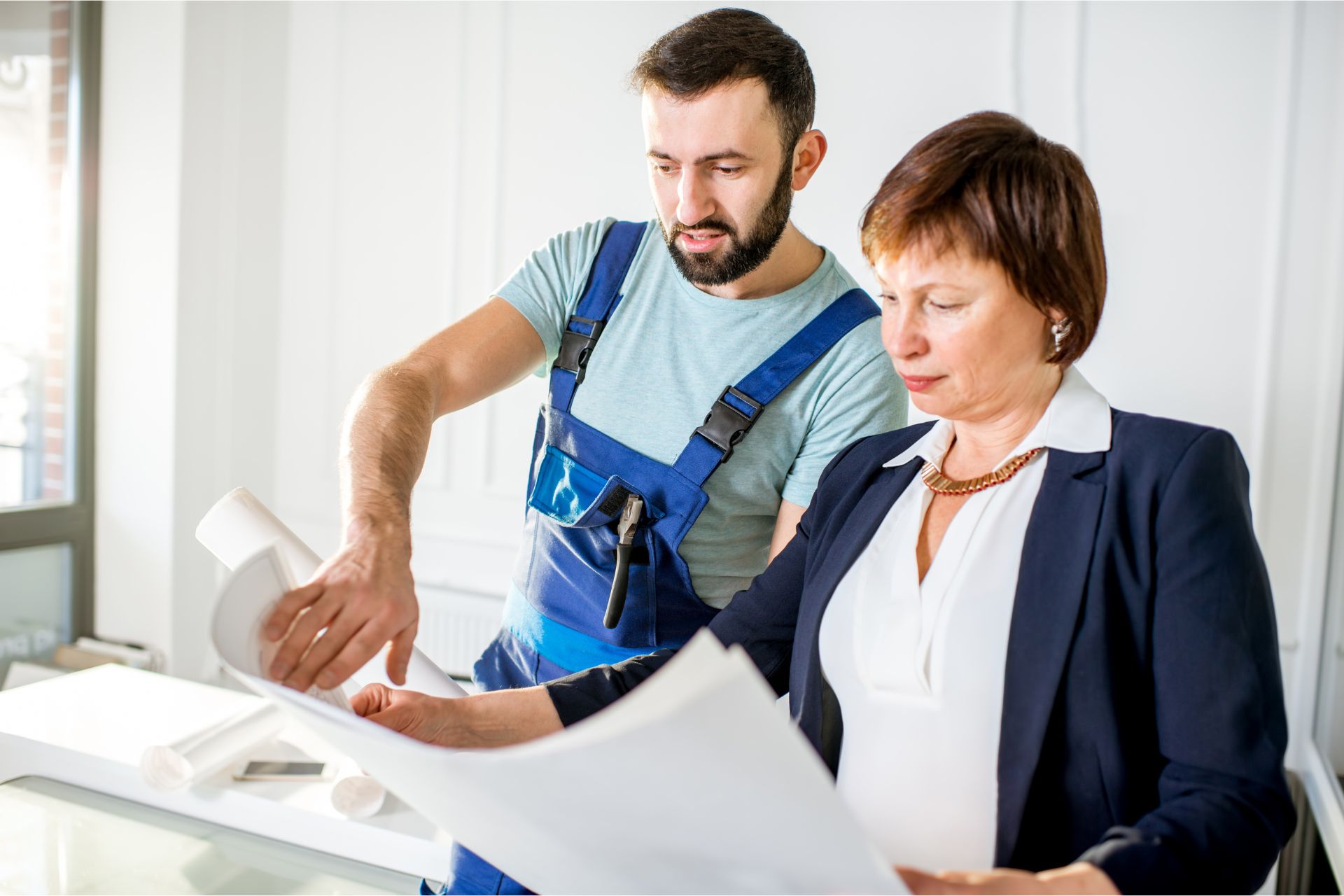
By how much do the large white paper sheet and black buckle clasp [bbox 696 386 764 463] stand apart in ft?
2.38

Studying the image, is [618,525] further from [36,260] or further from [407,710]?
[36,260]

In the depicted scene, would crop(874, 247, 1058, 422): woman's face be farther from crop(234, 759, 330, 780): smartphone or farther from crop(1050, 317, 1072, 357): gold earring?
crop(234, 759, 330, 780): smartphone

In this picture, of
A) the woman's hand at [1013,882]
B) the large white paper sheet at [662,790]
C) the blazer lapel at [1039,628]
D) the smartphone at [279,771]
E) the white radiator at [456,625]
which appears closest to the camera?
the large white paper sheet at [662,790]

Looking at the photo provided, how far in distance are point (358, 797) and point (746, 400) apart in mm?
742

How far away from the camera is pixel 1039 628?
31.2 inches

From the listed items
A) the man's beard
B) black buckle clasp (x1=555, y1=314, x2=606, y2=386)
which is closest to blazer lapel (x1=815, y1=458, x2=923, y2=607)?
the man's beard

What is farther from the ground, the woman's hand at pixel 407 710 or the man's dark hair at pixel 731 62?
the man's dark hair at pixel 731 62

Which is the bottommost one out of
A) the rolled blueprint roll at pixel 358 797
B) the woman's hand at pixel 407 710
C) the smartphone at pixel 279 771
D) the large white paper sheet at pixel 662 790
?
the smartphone at pixel 279 771

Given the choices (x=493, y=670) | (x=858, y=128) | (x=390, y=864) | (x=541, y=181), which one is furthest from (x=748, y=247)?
(x=541, y=181)

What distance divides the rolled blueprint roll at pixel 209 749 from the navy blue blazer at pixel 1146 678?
41.4 inches

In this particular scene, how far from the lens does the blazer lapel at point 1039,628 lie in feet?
2.54

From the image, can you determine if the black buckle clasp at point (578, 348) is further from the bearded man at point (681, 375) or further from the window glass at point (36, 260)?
the window glass at point (36, 260)

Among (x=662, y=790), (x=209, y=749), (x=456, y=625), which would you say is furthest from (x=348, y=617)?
(x=456, y=625)

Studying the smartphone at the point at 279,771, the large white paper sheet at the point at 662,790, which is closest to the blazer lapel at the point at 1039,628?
the large white paper sheet at the point at 662,790
